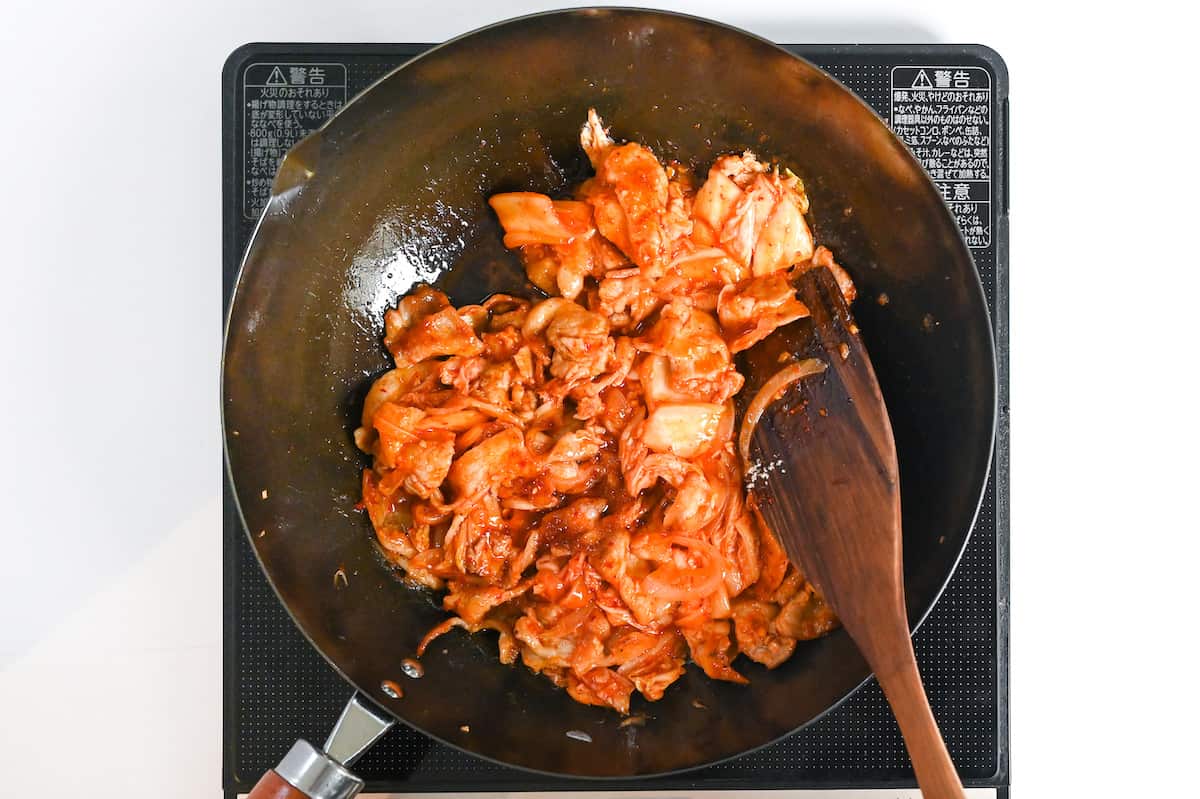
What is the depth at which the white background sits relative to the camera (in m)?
2.20

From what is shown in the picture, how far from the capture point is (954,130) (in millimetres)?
2102

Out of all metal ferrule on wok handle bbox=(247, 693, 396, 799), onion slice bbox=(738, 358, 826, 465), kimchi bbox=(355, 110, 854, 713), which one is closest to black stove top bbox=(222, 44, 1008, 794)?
metal ferrule on wok handle bbox=(247, 693, 396, 799)

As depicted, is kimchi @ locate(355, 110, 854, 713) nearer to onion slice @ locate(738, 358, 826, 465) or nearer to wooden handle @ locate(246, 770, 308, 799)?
onion slice @ locate(738, 358, 826, 465)

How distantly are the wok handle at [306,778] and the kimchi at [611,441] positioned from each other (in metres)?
0.34

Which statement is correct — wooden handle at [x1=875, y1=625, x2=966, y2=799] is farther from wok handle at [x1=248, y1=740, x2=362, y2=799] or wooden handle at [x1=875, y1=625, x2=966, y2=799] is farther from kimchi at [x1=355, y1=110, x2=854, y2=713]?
wok handle at [x1=248, y1=740, x2=362, y2=799]

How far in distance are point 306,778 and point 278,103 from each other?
1.52m

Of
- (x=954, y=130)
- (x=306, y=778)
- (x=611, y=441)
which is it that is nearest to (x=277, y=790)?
(x=306, y=778)

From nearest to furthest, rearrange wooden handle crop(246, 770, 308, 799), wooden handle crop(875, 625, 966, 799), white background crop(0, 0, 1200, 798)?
wooden handle crop(875, 625, 966, 799), wooden handle crop(246, 770, 308, 799), white background crop(0, 0, 1200, 798)

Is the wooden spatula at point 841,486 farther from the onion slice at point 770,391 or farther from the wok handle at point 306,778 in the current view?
the wok handle at point 306,778

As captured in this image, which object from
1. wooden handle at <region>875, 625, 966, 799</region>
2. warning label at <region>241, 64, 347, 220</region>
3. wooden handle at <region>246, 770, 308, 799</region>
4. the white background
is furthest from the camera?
the white background

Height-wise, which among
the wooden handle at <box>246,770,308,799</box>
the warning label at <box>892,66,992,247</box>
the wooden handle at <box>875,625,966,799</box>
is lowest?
the wooden handle at <box>246,770,308,799</box>

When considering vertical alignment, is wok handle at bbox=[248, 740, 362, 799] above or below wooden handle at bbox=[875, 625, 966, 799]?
below

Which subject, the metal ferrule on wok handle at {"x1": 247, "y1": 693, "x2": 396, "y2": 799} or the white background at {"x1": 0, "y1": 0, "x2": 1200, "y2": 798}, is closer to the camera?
the metal ferrule on wok handle at {"x1": 247, "y1": 693, "x2": 396, "y2": 799}
